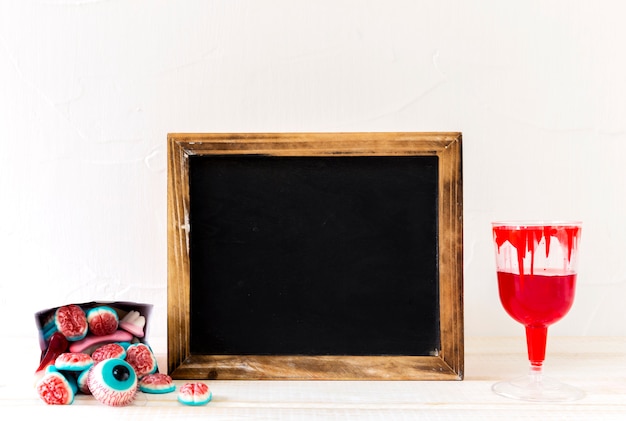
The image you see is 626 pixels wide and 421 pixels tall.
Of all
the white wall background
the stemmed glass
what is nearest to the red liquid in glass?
the stemmed glass

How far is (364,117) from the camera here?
1.11 m

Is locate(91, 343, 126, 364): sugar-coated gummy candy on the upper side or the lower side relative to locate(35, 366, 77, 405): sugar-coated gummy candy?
upper

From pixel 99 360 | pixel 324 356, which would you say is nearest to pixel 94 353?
pixel 99 360

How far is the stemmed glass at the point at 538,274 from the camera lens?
2.68 feet

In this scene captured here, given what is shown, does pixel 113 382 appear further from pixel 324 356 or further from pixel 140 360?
pixel 324 356

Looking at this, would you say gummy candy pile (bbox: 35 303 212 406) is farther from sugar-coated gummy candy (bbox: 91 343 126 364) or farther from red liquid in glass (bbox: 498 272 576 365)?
red liquid in glass (bbox: 498 272 576 365)

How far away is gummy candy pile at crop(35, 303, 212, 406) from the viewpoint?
76 cm

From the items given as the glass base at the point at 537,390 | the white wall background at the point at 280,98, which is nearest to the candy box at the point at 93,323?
the white wall background at the point at 280,98

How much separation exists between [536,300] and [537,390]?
10cm

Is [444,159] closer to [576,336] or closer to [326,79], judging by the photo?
[326,79]

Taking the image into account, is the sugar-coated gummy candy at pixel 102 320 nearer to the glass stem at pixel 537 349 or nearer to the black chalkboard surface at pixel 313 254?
the black chalkboard surface at pixel 313 254

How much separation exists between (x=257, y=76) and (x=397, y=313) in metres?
0.45

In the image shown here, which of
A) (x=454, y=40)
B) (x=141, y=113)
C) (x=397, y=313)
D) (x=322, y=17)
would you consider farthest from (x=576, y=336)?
(x=141, y=113)

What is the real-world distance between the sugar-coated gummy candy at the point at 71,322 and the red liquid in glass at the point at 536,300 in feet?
1.65
